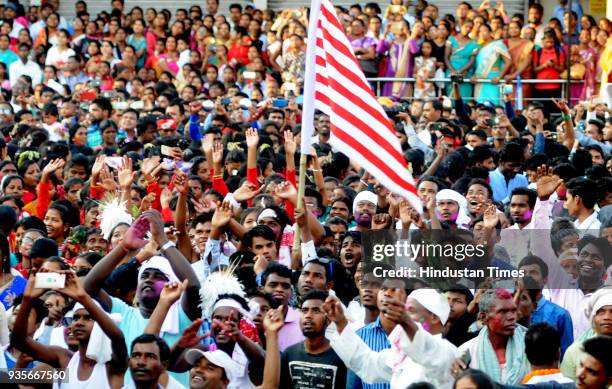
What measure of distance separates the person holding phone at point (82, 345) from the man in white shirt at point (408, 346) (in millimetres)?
1225

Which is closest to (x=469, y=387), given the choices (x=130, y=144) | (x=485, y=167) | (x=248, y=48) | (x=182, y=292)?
(x=182, y=292)

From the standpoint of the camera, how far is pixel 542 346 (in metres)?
8.51

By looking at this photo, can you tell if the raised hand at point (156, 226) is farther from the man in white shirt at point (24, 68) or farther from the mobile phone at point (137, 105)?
the man in white shirt at point (24, 68)

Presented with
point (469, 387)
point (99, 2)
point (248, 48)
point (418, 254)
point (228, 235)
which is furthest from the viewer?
point (99, 2)

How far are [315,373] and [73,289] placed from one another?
142 centimetres

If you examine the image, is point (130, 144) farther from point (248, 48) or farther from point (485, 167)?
point (248, 48)

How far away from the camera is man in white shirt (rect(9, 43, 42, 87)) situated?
22889 millimetres

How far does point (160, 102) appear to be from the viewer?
20109mm

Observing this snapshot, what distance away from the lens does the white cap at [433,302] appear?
8922 mm

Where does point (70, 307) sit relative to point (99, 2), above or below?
below

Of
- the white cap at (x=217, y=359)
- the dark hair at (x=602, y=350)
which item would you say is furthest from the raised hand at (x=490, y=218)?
the dark hair at (x=602, y=350)

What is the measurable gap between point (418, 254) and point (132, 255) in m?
1.97

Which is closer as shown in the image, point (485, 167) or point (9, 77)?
point (485, 167)

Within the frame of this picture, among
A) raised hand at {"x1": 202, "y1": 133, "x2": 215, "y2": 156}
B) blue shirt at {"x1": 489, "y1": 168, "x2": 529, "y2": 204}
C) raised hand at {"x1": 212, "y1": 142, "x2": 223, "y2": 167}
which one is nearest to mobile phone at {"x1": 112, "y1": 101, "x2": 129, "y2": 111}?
raised hand at {"x1": 202, "y1": 133, "x2": 215, "y2": 156}
